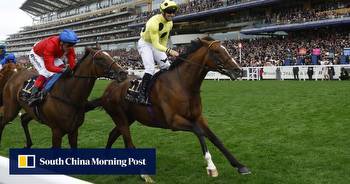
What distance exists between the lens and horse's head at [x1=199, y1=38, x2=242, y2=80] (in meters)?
5.31

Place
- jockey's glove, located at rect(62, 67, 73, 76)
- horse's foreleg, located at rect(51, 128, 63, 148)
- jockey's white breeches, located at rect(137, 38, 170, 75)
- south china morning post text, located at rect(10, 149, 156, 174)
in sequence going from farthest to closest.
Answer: jockey's white breeches, located at rect(137, 38, 170, 75)
jockey's glove, located at rect(62, 67, 73, 76)
horse's foreleg, located at rect(51, 128, 63, 148)
south china morning post text, located at rect(10, 149, 156, 174)

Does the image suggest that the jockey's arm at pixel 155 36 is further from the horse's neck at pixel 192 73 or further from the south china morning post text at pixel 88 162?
the south china morning post text at pixel 88 162

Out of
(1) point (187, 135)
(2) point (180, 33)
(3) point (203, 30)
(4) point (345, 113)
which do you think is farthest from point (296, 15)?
(1) point (187, 135)

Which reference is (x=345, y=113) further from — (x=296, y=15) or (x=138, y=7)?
(x=138, y=7)

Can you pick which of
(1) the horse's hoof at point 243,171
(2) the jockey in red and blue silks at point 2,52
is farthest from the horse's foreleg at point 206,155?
(2) the jockey in red and blue silks at point 2,52

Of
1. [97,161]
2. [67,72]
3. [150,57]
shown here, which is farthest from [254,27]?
[97,161]

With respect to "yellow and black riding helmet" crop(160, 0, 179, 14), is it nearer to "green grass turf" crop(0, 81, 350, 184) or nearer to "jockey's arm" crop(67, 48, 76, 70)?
"jockey's arm" crop(67, 48, 76, 70)

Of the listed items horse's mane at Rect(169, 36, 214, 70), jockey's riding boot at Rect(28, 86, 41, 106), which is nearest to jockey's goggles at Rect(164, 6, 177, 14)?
horse's mane at Rect(169, 36, 214, 70)

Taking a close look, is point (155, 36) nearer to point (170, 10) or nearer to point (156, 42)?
point (156, 42)

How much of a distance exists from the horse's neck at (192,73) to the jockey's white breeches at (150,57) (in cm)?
58

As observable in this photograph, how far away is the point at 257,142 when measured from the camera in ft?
23.9

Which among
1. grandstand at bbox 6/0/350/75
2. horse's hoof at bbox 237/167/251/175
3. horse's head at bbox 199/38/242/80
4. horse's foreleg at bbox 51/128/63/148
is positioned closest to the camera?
horse's hoof at bbox 237/167/251/175

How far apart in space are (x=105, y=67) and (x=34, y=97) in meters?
1.19

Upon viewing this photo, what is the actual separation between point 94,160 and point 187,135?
352cm
